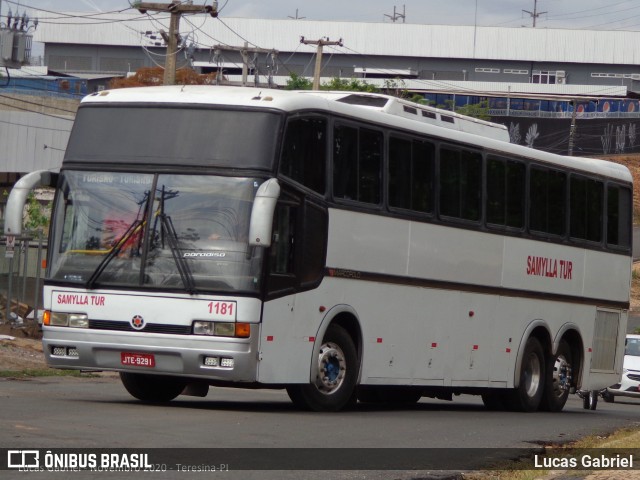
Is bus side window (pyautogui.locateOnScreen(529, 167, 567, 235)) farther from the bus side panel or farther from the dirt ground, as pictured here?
the dirt ground

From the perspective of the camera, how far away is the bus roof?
48.7 feet

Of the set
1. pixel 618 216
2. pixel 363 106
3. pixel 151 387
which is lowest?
pixel 151 387

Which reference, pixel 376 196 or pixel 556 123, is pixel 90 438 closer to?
pixel 376 196

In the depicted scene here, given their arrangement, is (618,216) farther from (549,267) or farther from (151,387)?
(151,387)

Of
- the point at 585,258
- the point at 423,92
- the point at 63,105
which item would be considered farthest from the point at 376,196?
the point at 423,92

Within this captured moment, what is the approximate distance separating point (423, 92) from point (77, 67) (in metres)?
33.1

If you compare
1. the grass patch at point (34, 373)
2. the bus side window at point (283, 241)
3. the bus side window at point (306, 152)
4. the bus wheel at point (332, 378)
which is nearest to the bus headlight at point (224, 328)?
the bus side window at point (283, 241)

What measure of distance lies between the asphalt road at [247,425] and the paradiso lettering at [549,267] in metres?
2.15

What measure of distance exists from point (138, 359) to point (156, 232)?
1.37m

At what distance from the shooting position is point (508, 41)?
105125 millimetres

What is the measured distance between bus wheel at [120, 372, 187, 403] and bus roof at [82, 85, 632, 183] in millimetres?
3422

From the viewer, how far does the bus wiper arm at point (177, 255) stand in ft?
46.1

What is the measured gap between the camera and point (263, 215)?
13.5m

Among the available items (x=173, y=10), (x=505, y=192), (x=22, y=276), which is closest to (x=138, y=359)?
(x=505, y=192)
